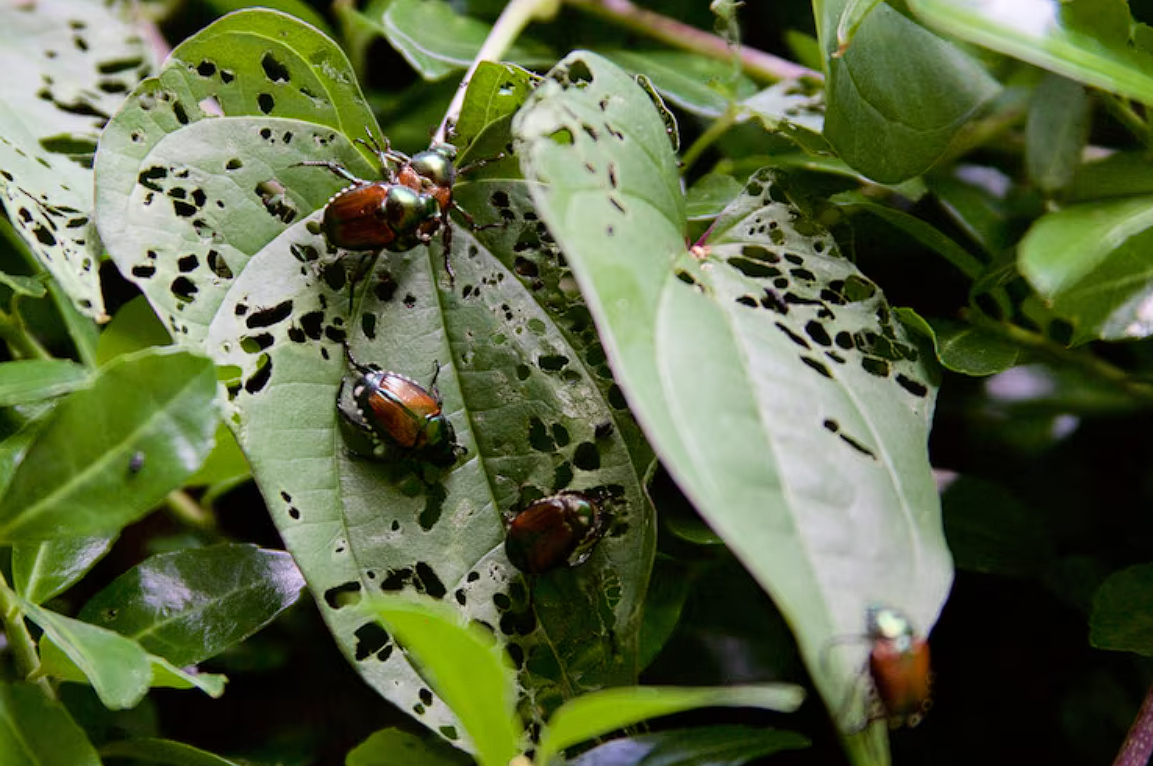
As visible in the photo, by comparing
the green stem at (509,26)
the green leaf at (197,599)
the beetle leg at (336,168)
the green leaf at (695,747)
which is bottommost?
the green leaf at (695,747)

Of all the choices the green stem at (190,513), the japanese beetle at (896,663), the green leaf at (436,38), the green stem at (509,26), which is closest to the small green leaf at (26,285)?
the green stem at (190,513)

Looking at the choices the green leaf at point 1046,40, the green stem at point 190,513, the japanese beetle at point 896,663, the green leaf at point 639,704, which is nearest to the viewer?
the green leaf at point 639,704

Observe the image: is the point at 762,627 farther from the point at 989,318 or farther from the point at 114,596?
the point at 114,596

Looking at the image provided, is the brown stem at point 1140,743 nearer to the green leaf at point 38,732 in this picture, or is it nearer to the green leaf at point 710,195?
the green leaf at point 710,195

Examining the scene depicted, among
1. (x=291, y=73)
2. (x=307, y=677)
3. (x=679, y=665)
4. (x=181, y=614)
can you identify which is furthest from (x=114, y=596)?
(x=679, y=665)

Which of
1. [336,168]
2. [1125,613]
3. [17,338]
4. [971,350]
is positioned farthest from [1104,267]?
[17,338]

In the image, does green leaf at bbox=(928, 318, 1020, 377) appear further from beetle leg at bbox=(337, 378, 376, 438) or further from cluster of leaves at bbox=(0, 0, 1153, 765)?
beetle leg at bbox=(337, 378, 376, 438)
